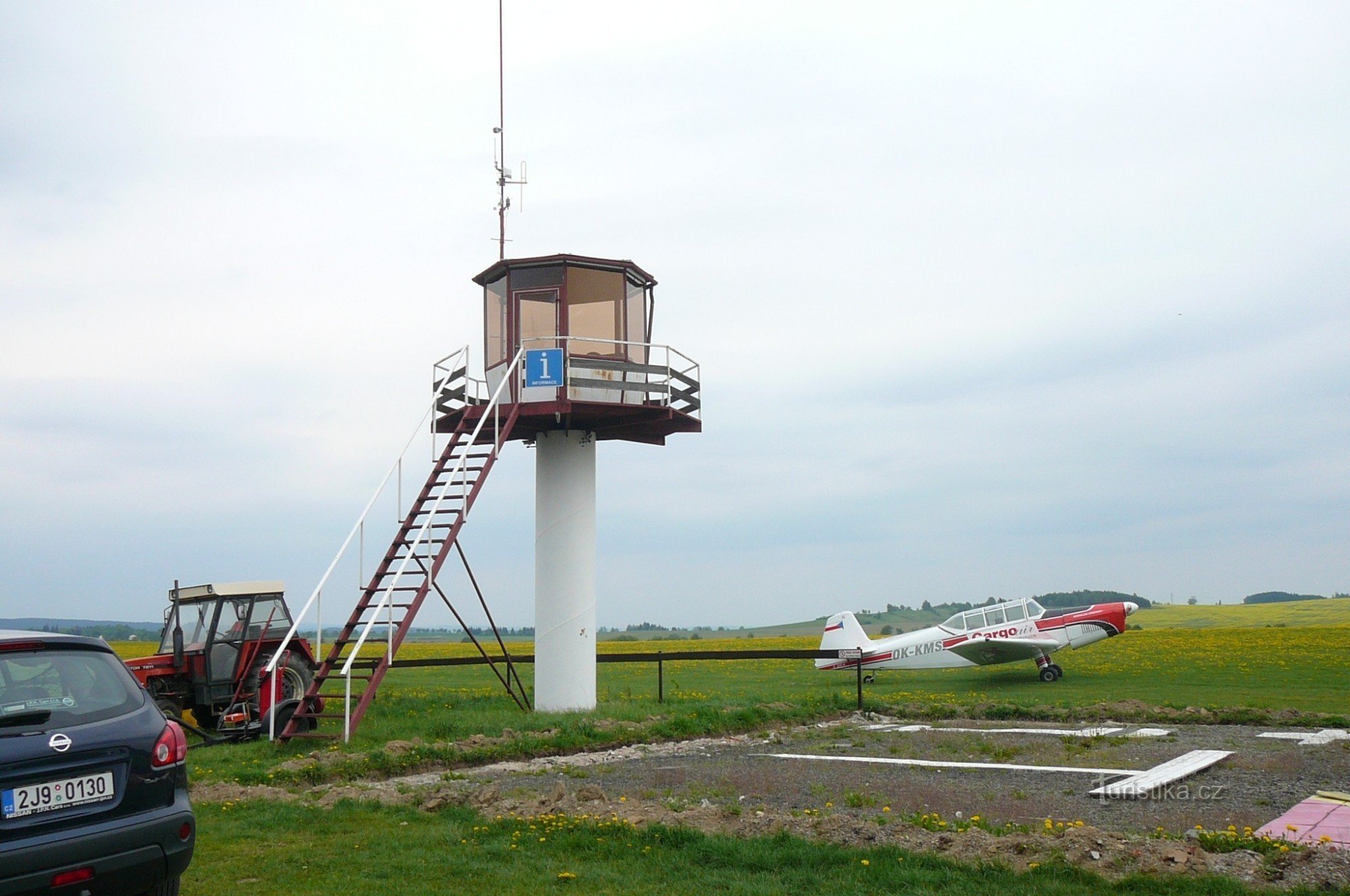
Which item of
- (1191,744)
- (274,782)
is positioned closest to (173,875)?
(274,782)

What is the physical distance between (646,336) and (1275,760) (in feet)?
38.6

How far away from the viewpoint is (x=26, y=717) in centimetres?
531

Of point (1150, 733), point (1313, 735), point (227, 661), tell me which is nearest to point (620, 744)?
point (227, 661)

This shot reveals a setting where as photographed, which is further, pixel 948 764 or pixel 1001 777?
pixel 948 764

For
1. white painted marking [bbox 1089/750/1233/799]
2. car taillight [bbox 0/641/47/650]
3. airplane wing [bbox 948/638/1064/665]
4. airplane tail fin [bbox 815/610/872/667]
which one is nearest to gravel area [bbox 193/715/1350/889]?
white painted marking [bbox 1089/750/1233/799]

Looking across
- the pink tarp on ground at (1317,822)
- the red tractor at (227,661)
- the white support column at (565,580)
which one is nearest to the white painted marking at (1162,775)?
the pink tarp on ground at (1317,822)

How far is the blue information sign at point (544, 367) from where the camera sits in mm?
17109

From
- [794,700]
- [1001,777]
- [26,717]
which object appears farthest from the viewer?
[794,700]

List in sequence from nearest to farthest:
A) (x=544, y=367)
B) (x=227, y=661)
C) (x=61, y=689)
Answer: (x=61, y=689)
(x=227, y=661)
(x=544, y=367)

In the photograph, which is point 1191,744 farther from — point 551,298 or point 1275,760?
point 551,298

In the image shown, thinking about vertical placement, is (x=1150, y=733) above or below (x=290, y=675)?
below

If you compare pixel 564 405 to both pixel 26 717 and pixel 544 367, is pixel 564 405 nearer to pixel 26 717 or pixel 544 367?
pixel 544 367

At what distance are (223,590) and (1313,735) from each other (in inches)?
647

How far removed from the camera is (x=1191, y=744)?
1255cm
